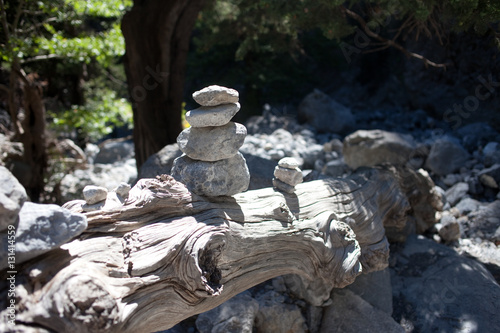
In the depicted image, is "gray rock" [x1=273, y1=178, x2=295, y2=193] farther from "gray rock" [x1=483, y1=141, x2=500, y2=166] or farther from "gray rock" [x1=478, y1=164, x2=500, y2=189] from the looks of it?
"gray rock" [x1=483, y1=141, x2=500, y2=166]

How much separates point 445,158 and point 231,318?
17.6 ft

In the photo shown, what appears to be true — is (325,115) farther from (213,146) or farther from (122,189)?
(122,189)

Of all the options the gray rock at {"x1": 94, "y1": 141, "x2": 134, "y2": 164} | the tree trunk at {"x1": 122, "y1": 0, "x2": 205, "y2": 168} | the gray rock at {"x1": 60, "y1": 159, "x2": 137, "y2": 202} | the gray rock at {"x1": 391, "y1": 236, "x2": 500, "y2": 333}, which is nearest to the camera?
the gray rock at {"x1": 391, "y1": 236, "x2": 500, "y2": 333}

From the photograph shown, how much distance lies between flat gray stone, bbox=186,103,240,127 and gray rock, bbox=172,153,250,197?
34 centimetres

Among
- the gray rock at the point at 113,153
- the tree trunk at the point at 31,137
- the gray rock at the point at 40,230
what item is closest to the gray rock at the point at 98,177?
the gray rock at the point at 113,153

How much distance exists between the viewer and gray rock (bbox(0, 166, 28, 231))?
237 cm

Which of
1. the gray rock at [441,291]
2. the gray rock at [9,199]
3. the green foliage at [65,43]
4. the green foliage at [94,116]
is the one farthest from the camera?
the green foliage at [94,116]

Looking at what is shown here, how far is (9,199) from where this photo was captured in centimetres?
239

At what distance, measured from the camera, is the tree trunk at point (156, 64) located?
6.19 metres

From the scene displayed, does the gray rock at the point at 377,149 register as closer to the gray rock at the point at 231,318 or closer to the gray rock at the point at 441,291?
the gray rock at the point at 441,291

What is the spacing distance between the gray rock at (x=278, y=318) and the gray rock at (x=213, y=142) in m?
1.57

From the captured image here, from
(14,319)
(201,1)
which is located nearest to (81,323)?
(14,319)

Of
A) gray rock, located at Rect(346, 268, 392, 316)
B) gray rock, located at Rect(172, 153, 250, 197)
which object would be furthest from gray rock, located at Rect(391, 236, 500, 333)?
gray rock, located at Rect(172, 153, 250, 197)

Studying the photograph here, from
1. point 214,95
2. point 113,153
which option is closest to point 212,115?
point 214,95
